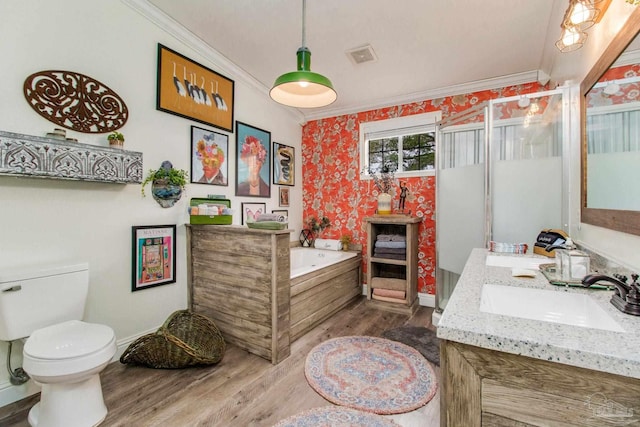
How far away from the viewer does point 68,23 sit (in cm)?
183

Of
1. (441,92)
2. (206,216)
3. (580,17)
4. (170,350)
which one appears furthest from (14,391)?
(441,92)

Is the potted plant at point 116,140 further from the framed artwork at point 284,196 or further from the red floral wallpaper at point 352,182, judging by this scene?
the red floral wallpaper at point 352,182

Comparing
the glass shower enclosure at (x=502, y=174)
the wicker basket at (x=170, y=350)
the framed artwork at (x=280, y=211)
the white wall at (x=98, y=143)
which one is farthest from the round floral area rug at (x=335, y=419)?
the framed artwork at (x=280, y=211)

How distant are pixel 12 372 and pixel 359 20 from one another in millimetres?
3254

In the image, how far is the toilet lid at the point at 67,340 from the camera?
4.57 ft

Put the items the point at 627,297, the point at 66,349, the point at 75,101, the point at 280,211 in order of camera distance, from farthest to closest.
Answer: the point at 280,211
the point at 75,101
the point at 66,349
the point at 627,297

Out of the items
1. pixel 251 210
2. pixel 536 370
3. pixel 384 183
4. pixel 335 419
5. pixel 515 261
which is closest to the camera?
pixel 536 370

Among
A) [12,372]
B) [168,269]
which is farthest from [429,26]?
[12,372]

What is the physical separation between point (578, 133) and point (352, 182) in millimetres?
2442

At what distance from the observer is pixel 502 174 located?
2305mm

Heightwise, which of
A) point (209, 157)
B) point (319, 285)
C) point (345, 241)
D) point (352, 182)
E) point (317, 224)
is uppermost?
point (209, 157)

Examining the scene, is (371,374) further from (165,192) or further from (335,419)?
(165,192)

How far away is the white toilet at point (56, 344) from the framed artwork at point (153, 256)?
1.55ft

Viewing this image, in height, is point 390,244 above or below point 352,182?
below
